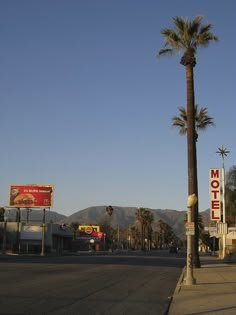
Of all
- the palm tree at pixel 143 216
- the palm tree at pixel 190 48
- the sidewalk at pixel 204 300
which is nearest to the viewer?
the sidewalk at pixel 204 300

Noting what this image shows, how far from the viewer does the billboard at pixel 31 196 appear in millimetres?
78812

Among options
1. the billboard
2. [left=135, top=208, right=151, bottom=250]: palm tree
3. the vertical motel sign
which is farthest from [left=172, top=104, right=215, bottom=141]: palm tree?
[left=135, top=208, right=151, bottom=250]: palm tree

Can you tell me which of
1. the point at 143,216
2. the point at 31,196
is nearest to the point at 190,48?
the point at 31,196

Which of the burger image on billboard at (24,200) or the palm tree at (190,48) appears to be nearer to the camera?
the palm tree at (190,48)

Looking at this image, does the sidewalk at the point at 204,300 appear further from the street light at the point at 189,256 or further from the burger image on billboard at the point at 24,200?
the burger image on billboard at the point at 24,200

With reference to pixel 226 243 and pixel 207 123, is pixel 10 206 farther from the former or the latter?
pixel 207 123

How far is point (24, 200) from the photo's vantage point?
79688mm

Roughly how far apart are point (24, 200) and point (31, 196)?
1304mm

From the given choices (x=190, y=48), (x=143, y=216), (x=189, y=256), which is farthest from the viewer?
(x=143, y=216)

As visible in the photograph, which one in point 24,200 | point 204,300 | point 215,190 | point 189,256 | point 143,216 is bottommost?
point 204,300

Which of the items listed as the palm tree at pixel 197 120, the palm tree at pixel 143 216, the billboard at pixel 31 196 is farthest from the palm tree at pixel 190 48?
the palm tree at pixel 143 216

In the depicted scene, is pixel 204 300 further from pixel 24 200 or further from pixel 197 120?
pixel 24 200

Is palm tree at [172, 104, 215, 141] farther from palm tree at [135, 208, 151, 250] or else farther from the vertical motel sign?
palm tree at [135, 208, 151, 250]

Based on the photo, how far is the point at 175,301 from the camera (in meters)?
15.7
